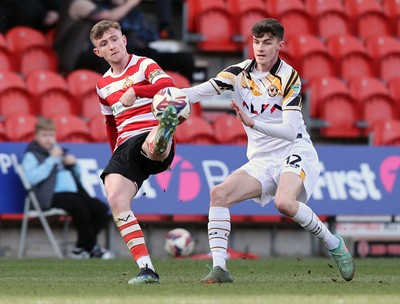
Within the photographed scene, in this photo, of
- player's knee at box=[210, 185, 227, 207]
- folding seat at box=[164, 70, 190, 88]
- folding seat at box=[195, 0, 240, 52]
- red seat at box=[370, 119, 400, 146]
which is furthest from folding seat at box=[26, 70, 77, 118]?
player's knee at box=[210, 185, 227, 207]

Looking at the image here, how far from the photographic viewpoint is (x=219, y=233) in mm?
8367

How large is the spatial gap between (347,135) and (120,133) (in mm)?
8041

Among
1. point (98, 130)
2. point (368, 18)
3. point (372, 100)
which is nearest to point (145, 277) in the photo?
point (98, 130)

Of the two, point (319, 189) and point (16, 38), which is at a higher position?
point (16, 38)

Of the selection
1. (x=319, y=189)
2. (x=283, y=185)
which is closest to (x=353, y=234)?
(x=319, y=189)

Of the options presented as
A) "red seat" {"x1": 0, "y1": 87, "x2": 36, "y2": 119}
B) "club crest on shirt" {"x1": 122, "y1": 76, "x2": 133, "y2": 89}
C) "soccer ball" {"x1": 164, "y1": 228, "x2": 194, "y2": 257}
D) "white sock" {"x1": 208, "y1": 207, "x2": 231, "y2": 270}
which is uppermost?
"club crest on shirt" {"x1": 122, "y1": 76, "x2": 133, "y2": 89}

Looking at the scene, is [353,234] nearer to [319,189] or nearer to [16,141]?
[319,189]

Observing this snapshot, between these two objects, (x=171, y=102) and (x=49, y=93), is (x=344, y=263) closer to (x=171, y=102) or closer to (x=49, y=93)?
(x=171, y=102)

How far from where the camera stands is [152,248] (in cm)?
1430

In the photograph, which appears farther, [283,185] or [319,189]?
[319,189]

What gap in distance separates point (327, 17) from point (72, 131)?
19.3 feet

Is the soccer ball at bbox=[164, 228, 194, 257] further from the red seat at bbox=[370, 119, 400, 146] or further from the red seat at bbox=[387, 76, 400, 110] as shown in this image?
the red seat at bbox=[387, 76, 400, 110]

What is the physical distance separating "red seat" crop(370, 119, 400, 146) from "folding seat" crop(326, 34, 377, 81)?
1.83 metres

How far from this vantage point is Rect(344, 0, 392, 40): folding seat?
18.8 meters
